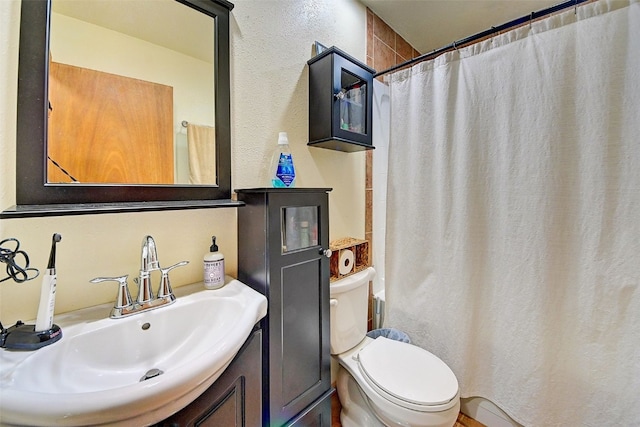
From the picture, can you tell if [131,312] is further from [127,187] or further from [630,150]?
[630,150]

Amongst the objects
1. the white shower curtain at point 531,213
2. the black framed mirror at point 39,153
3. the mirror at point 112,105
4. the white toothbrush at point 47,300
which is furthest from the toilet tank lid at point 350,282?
the white toothbrush at point 47,300

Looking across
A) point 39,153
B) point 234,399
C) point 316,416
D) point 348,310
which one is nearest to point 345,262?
point 348,310

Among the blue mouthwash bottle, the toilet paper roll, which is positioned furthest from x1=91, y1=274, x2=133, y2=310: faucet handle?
the toilet paper roll

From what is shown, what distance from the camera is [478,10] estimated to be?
1.68m

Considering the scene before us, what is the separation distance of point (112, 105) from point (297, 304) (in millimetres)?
871

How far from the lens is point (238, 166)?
A: 3.49 ft

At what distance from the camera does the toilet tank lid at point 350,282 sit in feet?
4.09

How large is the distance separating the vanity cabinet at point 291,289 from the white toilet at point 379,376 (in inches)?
7.2

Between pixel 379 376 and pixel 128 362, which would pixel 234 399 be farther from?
pixel 379 376

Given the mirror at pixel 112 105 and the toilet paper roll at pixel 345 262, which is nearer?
the mirror at pixel 112 105

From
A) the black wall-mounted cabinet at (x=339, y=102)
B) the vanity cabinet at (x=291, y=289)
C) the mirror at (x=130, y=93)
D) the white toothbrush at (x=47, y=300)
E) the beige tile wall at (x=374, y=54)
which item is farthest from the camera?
the beige tile wall at (x=374, y=54)

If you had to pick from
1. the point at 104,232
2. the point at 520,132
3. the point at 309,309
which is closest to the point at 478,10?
the point at 520,132

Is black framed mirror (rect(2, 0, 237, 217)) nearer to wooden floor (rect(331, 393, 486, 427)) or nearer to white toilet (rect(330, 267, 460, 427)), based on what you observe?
white toilet (rect(330, 267, 460, 427))

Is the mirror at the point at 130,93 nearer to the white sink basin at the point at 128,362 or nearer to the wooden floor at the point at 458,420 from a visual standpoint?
the white sink basin at the point at 128,362
